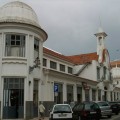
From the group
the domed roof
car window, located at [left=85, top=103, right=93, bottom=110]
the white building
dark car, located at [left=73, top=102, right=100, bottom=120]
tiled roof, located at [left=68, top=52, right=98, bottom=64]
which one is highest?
the domed roof

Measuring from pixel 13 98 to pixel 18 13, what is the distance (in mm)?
7987

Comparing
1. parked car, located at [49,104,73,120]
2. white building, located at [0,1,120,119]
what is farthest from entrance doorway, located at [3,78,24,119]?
parked car, located at [49,104,73,120]

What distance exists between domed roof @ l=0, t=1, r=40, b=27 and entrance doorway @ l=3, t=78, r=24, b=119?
552 cm

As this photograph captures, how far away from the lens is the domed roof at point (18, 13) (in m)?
26.1

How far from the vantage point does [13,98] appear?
25.2 m

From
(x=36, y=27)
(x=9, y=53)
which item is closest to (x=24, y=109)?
(x=9, y=53)

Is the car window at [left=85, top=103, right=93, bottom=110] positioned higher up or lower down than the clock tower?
lower down

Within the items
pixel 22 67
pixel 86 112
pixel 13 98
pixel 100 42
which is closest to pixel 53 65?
pixel 22 67

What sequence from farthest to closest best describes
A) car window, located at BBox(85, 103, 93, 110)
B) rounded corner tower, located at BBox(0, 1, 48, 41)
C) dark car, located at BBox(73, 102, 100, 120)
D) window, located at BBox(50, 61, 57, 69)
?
window, located at BBox(50, 61, 57, 69) → rounded corner tower, located at BBox(0, 1, 48, 41) → car window, located at BBox(85, 103, 93, 110) → dark car, located at BBox(73, 102, 100, 120)

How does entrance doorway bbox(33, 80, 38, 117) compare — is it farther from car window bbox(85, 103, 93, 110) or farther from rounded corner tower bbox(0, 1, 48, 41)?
car window bbox(85, 103, 93, 110)

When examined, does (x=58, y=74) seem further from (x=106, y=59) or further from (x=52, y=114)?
(x=106, y=59)

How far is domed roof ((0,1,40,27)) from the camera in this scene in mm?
26078

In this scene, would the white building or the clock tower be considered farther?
the clock tower

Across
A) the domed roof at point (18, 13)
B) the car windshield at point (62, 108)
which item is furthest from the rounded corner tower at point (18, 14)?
the car windshield at point (62, 108)
